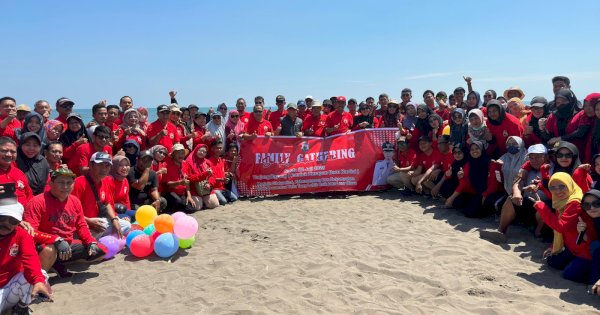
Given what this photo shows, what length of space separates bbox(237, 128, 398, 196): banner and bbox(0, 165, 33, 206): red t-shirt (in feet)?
14.9

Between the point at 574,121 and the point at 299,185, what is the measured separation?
5.28m

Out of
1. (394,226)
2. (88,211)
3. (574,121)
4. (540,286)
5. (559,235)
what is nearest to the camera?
(540,286)

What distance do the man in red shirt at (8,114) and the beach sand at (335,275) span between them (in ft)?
9.04

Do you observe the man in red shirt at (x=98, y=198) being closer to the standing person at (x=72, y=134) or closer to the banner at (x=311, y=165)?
the standing person at (x=72, y=134)

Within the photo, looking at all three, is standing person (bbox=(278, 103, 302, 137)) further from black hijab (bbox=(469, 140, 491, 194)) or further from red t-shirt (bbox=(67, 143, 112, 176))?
red t-shirt (bbox=(67, 143, 112, 176))

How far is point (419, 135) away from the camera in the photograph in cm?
916

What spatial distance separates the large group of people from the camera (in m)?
4.72

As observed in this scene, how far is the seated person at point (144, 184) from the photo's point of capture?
284 inches

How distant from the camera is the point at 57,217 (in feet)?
16.2

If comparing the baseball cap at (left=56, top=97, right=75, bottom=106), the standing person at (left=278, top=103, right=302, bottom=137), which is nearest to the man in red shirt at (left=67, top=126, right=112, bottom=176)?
the baseball cap at (left=56, top=97, right=75, bottom=106)

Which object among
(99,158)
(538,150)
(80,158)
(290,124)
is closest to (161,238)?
(99,158)

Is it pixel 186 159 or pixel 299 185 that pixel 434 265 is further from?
pixel 186 159

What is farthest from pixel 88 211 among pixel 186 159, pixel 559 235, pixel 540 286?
pixel 559 235

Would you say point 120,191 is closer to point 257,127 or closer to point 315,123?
point 257,127
